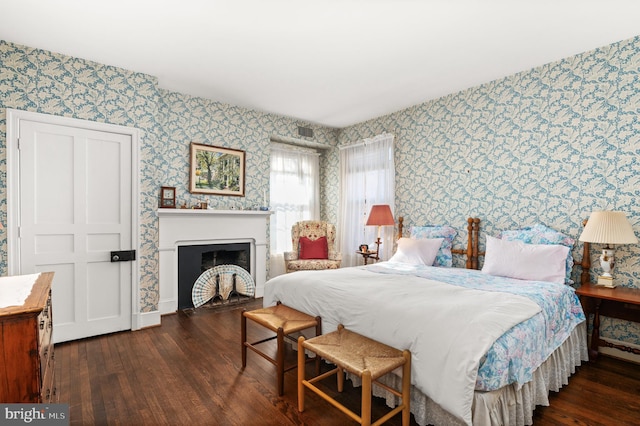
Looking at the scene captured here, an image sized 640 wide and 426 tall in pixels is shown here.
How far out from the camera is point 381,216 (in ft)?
14.3

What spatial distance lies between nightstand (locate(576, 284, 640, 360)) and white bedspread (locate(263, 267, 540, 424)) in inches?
38.3

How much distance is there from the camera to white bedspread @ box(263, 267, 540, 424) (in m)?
1.59

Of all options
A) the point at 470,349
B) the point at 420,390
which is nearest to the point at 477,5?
the point at 470,349

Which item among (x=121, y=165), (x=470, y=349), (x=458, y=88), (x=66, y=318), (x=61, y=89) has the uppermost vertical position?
(x=458, y=88)

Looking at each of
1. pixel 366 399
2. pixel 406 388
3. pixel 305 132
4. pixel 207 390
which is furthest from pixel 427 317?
pixel 305 132

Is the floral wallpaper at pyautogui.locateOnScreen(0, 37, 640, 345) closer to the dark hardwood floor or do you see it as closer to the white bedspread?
the dark hardwood floor

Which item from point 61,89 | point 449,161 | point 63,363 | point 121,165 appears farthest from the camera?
point 449,161

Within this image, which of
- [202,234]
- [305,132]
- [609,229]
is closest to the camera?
[609,229]

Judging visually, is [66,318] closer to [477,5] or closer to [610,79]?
[477,5]

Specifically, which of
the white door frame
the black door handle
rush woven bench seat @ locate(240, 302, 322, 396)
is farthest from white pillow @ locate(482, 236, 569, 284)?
the white door frame

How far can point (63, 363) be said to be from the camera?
103 inches

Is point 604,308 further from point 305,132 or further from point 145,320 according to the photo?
point 145,320

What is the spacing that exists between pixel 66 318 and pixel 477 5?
14.5ft

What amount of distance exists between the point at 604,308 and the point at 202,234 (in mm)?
4335
